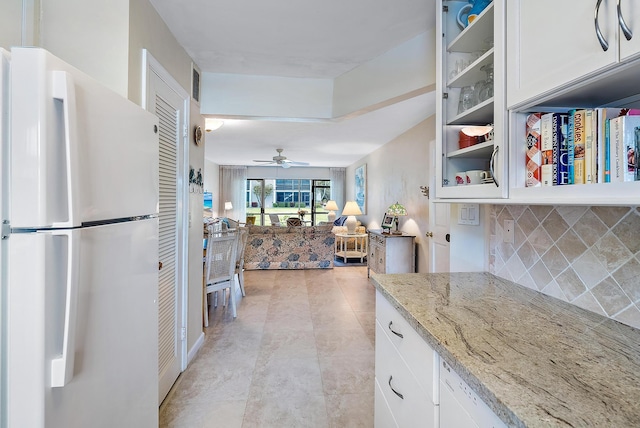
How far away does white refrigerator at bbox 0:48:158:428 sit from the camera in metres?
0.69

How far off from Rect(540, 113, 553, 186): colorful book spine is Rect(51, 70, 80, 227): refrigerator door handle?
127cm

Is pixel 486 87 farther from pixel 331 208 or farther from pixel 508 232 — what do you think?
pixel 331 208

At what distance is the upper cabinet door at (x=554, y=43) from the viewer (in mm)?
694

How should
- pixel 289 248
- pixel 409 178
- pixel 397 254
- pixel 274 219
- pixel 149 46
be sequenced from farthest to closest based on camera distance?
pixel 274 219 < pixel 289 248 < pixel 409 178 < pixel 397 254 < pixel 149 46

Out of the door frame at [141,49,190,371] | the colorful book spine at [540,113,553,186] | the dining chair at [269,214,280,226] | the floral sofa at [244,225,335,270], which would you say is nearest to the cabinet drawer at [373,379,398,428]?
the colorful book spine at [540,113,553,186]

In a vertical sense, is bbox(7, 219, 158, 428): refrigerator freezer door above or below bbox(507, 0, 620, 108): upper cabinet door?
below

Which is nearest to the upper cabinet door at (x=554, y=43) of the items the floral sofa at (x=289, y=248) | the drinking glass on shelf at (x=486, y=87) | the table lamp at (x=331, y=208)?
the drinking glass on shelf at (x=486, y=87)

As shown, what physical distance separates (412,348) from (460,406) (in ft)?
0.92

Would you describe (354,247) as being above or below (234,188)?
below

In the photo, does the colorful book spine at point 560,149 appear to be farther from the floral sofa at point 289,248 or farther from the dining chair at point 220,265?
the floral sofa at point 289,248

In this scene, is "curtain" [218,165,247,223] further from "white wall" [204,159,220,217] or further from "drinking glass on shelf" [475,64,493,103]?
"drinking glass on shelf" [475,64,493,103]

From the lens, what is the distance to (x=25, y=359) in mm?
709

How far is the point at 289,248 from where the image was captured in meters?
Answer: 5.65

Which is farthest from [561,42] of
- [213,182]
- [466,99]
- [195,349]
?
[213,182]
